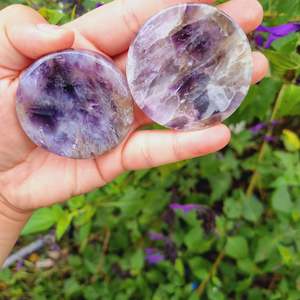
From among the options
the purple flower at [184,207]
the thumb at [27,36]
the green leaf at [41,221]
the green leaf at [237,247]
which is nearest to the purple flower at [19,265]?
the green leaf at [41,221]

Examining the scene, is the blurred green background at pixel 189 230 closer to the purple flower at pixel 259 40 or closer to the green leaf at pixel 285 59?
the purple flower at pixel 259 40

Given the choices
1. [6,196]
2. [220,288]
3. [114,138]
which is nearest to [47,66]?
[114,138]

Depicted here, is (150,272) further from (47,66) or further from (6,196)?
(47,66)

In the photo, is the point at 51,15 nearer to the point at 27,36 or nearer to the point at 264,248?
the point at 27,36

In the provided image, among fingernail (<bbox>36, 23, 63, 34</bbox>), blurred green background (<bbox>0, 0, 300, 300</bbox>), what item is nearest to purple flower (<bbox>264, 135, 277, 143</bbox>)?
blurred green background (<bbox>0, 0, 300, 300</bbox>)

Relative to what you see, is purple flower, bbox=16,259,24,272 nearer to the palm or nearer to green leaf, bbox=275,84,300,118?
the palm

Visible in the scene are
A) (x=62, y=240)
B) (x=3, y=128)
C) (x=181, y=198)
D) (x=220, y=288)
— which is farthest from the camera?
(x=62, y=240)
